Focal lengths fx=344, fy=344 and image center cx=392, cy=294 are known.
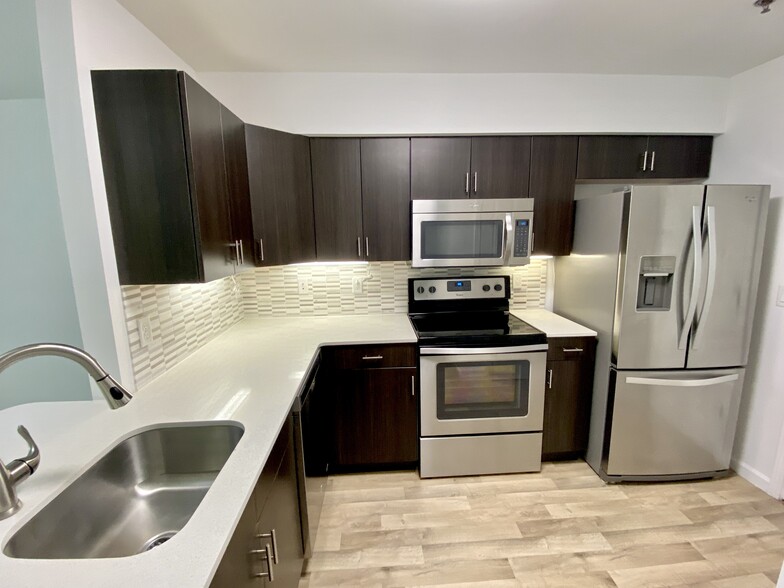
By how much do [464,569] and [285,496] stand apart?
952mm

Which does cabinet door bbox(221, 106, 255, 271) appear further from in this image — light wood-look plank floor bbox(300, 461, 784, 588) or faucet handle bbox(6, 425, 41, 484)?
light wood-look plank floor bbox(300, 461, 784, 588)

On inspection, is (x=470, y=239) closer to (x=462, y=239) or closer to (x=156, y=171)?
(x=462, y=239)

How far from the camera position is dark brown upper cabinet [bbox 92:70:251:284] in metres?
1.21

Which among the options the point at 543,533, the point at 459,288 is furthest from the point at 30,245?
the point at 543,533

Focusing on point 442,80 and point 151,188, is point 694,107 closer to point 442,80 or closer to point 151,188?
point 442,80

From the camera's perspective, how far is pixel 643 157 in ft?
7.42

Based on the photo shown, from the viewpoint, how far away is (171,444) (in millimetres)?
1182

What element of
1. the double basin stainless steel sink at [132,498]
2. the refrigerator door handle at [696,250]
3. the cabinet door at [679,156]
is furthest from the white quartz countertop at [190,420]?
the cabinet door at [679,156]

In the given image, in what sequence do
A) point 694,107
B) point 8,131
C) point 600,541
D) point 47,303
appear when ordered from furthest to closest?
1. point 694,107
2. point 600,541
3. point 47,303
4. point 8,131

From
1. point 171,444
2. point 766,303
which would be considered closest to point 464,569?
point 171,444

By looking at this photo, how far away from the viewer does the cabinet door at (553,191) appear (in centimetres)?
223

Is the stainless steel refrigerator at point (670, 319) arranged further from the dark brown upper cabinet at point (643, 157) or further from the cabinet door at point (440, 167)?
the cabinet door at point (440, 167)

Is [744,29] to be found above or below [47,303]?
above

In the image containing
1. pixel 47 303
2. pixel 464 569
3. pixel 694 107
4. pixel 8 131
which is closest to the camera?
pixel 8 131
